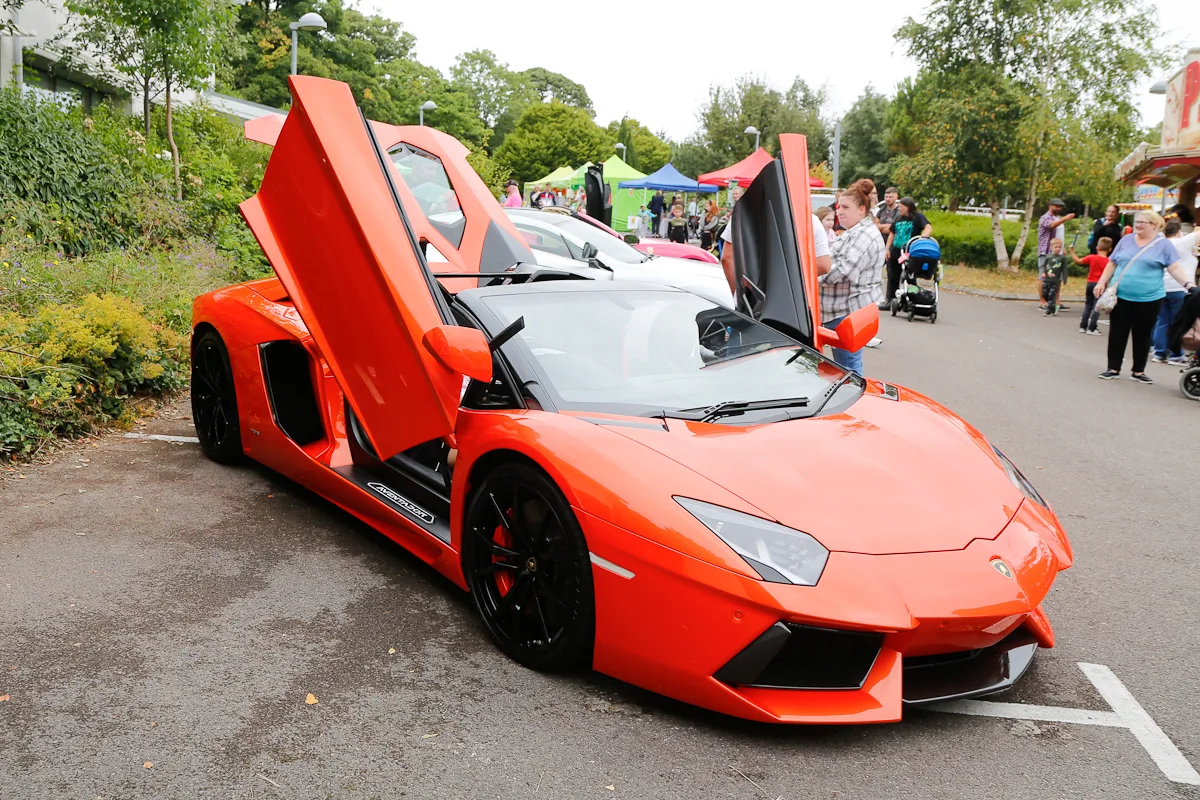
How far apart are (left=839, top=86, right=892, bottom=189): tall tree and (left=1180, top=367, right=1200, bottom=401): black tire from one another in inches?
2341

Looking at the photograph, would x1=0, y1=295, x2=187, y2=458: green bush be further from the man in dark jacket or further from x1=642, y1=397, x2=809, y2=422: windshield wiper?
the man in dark jacket

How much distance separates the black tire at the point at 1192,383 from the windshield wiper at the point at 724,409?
739cm

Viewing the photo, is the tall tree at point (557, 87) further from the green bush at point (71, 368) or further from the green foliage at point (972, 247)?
the green bush at point (71, 368)

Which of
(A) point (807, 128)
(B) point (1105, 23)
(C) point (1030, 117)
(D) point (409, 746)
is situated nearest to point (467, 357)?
(D) point (409, 746)

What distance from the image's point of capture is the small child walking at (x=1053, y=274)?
16562 millimetres

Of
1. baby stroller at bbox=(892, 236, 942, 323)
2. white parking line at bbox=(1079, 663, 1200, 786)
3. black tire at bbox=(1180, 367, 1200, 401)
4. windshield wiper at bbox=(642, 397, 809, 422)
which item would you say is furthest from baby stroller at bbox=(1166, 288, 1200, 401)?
windshield wiper at bbox=(642, 397, 809, 422)

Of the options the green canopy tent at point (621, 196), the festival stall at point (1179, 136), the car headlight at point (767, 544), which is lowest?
the car headlight at point (767, 544)

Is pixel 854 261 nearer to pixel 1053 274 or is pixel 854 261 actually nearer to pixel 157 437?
pixel 157 437

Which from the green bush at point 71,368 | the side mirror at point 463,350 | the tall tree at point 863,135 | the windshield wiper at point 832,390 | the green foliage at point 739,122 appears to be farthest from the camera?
the tall tree at point 863,135

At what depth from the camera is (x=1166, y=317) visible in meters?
12.0

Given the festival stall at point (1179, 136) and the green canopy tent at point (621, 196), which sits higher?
the festival stall at point (1179, 136)

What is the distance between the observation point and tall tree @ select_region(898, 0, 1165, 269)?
23.8 metres

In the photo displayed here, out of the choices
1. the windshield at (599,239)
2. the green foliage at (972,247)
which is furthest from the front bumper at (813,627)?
the green foliage at (972,247)

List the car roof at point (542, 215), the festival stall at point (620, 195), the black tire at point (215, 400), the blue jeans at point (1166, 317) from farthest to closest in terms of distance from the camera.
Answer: the festival stall at point (620, 195)
the car roof at point (542, 215)
the blue jeans at point (1166, 317)
the black tire at point (215, 400)
